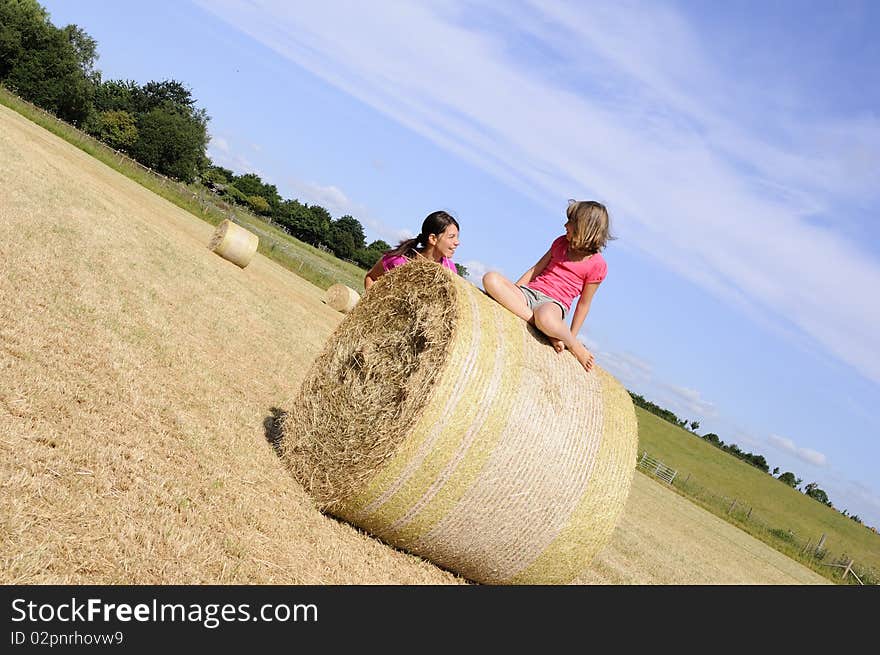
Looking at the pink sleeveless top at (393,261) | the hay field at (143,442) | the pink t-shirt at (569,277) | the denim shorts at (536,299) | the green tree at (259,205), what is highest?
the green tree at (259,205)

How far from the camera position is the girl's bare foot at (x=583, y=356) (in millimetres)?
5902

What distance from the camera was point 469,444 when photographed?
496 cm

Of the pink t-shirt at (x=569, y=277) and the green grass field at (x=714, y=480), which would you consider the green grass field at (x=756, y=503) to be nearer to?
the green grass field at (x=714, y=480)

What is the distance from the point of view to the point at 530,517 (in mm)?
5230

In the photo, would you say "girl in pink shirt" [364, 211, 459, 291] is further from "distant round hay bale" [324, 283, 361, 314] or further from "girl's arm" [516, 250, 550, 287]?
"distant round hay bale" [324, 283, 361, 314]

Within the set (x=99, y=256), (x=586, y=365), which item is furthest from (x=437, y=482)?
(x=99, y=256)

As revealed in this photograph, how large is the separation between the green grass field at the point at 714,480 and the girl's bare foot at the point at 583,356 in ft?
75.0

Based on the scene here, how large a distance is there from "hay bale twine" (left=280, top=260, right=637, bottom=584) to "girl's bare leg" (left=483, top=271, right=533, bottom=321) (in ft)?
0.40

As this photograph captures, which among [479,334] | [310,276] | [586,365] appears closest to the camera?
[479,334]

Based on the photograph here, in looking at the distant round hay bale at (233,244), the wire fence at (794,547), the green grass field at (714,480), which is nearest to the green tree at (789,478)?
the green grass field at (714,480)

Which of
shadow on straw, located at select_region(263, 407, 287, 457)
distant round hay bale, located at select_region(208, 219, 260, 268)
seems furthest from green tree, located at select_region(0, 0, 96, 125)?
shadow on straw, located at select_region(263, 407, 287, 457)
